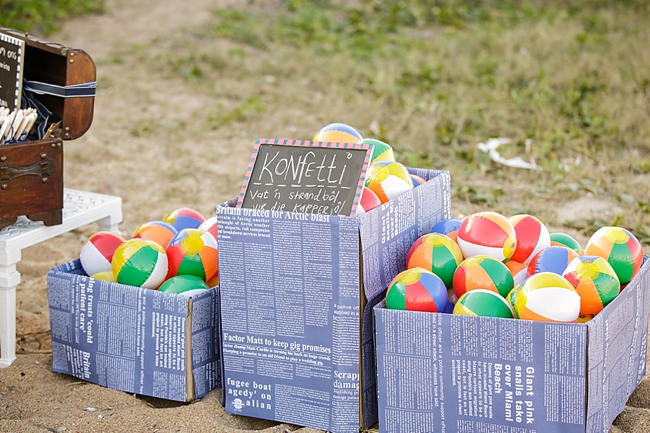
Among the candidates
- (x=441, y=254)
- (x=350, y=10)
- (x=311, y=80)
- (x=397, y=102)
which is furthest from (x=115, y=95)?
(x=441, y=254)

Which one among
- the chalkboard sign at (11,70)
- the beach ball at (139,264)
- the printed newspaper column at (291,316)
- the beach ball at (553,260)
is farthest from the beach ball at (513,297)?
the chalkboard sign at (11,70)

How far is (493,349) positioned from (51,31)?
27.3 feet

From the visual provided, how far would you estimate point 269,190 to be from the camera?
9.77ft

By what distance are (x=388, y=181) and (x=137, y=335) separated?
110 centimetres

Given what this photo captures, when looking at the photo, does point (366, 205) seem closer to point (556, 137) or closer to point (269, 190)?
point (269, 190)

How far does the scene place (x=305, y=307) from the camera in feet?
9.54

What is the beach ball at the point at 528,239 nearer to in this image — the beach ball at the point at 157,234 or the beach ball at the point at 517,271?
the beach ball at the point at 517,271

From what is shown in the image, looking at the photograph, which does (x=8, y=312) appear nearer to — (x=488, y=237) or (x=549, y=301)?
(x=488, y=237)

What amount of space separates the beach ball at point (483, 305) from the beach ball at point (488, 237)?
333 mm

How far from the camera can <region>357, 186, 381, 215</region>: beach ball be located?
117 inches

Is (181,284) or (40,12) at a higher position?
(40,12)

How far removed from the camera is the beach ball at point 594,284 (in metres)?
2.82

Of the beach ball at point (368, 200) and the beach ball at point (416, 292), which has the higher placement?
the beach ball at point (368, 200)

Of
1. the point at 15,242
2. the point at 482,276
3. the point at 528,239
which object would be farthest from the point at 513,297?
the point at 15,242
